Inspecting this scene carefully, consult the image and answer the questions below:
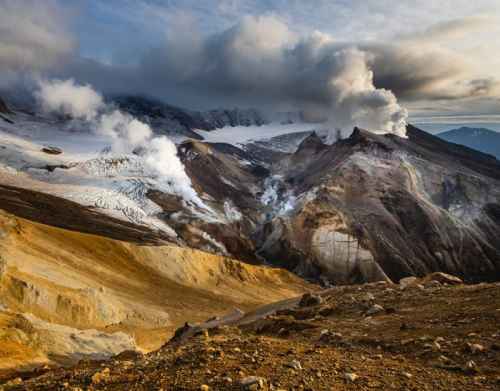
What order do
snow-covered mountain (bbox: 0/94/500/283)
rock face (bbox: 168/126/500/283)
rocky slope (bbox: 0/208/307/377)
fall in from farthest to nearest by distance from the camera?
1. rock face (bbox: 168/126/500/283)
2. snow-covered mountain (bbox: 0/94/500/283)
3. rocky slope (bbox: 0/208/307/377)

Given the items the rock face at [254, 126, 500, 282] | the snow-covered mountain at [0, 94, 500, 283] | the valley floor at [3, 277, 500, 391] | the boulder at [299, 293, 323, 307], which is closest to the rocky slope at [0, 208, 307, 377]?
the snow-covered mountain at [0, 94, 500, 283]

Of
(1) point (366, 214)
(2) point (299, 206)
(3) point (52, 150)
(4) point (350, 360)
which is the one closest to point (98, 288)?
(4) point (350, 360)

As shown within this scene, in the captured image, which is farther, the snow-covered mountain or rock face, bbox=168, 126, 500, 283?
rock face, bbox=168, 126, 500, 283

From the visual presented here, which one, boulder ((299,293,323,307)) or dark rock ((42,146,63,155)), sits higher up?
dark rock ((42,146,63,155))

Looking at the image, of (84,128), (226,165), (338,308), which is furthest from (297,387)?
(84,128)

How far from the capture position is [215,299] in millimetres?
62562

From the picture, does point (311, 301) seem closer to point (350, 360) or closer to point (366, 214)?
point (350, 360)

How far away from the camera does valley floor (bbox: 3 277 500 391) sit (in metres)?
8.33

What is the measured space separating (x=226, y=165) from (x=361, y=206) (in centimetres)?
6637

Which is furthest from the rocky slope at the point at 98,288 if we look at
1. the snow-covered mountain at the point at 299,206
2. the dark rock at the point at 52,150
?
the dark rock at the point at 52,150

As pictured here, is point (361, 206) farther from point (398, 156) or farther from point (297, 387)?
point (297, 387)

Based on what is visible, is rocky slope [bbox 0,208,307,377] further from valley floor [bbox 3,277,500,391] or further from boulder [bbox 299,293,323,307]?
valley floor [bbox 3,277,500,391]

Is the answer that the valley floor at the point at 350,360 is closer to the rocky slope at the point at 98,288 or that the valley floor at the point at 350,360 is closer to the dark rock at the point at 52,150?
the rocky slope at the point at 98,288

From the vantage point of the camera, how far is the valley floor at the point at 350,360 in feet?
27.3
